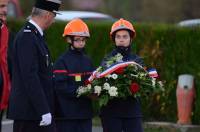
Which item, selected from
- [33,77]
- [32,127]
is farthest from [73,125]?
[33,77]

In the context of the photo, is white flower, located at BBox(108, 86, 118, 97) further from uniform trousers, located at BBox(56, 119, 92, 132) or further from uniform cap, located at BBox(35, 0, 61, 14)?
uniform cap, located at BBox(35, 0, 61, 14)

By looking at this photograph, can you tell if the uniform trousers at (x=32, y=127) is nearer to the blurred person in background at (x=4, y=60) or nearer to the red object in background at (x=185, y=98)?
the blurred person in background at (x=4, y=60)

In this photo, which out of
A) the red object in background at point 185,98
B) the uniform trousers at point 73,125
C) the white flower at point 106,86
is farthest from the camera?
the red object in background at point 185,98

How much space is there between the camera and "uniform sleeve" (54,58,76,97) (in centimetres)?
785

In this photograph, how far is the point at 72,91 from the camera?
25.7 ft

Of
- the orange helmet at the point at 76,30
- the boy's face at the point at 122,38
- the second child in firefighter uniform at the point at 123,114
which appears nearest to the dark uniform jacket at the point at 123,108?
the second child in firefighter uniform at the point at 123,114

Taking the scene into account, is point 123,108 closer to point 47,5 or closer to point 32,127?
point 32,127

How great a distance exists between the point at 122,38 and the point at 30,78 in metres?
1.92

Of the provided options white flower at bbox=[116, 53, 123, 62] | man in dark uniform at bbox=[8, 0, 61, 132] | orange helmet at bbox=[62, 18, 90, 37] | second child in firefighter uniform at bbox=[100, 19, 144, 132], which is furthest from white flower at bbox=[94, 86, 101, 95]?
man in dark uniform at bbox=[8, 0, 61, 132]

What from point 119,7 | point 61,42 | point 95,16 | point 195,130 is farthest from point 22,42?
point 119,7

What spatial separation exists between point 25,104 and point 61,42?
6.50 m

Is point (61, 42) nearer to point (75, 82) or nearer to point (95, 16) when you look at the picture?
point (95, 16)

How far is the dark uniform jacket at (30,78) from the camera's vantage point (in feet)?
21.0

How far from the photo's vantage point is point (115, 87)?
7.65 m
